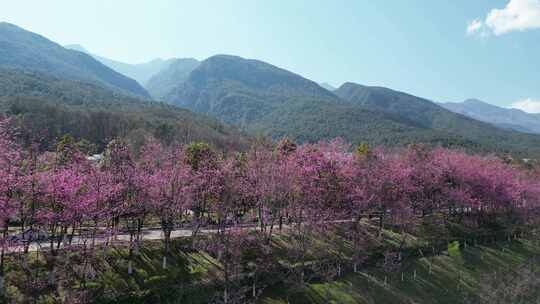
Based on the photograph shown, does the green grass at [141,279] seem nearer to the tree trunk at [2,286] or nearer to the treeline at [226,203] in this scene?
the tree trunk at [2,286]

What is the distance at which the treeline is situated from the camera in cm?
2672

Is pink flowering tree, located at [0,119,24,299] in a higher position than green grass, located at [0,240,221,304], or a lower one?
higher

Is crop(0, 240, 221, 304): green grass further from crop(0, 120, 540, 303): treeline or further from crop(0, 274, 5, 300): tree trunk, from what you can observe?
crop(0, 120, 540, 303): treeline

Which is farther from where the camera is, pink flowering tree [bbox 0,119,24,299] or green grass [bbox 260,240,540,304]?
green grass [bbox 260,240,540,304]

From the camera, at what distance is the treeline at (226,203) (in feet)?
87.7

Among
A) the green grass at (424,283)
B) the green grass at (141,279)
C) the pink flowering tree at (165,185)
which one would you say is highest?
the pink flowering tree at (165,185)

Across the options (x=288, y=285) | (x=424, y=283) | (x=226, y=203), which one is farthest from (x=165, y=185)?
(x=424, y=283)

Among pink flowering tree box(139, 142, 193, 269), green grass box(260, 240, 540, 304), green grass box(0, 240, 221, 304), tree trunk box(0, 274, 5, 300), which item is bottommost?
green grass box(260, 240, 540, 304)

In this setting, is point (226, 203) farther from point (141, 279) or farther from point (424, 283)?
point (424, 283)

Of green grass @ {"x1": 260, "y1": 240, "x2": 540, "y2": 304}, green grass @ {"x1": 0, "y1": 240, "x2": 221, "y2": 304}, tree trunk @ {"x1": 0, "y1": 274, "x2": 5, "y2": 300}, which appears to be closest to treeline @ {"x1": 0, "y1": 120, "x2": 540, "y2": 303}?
tree trunk @ {"x1": 0, "y1": 274, "x2": 5, "y2": 300}

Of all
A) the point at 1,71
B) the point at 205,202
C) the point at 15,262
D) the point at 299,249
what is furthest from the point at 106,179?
the point at 1,71

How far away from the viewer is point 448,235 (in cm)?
5300

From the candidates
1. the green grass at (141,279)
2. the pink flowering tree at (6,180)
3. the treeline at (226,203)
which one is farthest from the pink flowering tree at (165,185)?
the pink flowering tree at (6,180)

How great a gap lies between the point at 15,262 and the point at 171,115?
145 m
